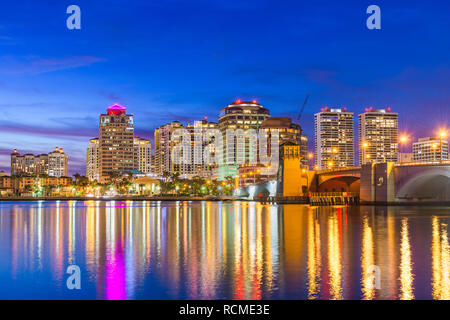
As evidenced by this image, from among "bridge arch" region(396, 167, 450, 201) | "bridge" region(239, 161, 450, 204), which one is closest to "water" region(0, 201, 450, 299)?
"bridge arch" region(396, 167, 450, 201)

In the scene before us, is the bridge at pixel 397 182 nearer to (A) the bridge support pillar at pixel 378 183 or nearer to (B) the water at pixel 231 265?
(A) the bridge support pillar at pixel 378 183

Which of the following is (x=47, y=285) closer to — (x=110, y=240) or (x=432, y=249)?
(x=110, y=240)

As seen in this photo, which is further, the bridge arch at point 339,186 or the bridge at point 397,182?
the bridge arch at point 339,186

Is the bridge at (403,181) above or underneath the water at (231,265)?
above


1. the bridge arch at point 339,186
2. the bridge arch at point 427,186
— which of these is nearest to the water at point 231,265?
the bridge arch at point 427,186

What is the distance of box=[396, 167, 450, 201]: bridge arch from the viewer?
10706 centimetres

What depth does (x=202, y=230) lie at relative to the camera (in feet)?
193

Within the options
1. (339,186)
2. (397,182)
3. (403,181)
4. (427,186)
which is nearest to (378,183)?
(397,182)

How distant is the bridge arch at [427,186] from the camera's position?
107062mm

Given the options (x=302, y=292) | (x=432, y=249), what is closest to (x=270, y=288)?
(x=302, y=292)

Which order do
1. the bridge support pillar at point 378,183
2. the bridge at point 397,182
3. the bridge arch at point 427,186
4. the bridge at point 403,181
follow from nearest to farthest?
the bridge arch at point 427,186 < the bridge at point 403,181 < the bridge at point 397,182 < the bridge support pillar at point 378,183

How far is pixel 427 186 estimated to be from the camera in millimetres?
122875

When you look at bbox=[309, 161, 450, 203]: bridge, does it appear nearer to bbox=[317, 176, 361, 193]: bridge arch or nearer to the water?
bbox=[317, 176, 361, 193]: bridge arch
